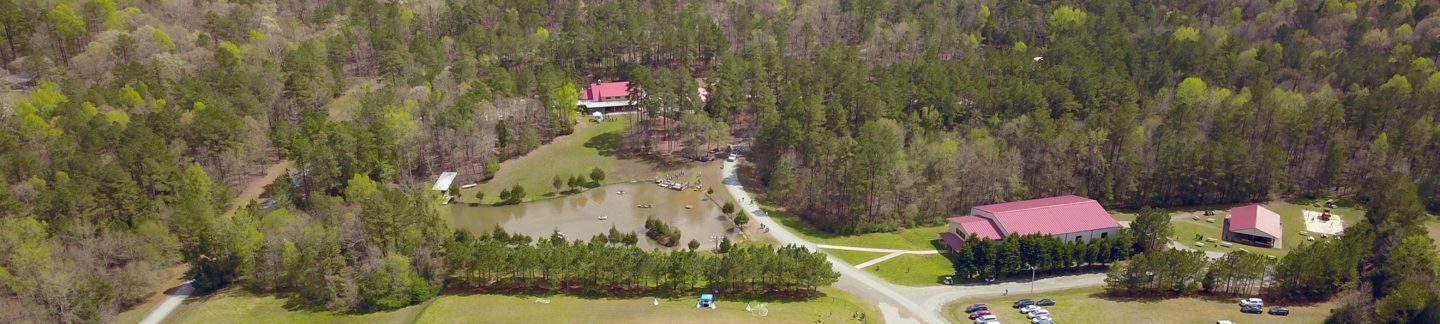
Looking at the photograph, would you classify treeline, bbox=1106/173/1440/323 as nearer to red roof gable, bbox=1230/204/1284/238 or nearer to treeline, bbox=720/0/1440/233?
red roof gable, bbox=1230/204/1284/238

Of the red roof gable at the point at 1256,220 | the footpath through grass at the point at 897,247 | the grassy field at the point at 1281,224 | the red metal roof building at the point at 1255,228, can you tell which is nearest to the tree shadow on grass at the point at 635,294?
the footpath through grass at the point at 897,247

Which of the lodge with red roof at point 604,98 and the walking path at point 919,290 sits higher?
the lodge with red roof at point 604,98

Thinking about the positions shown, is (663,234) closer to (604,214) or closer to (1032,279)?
(604,214)

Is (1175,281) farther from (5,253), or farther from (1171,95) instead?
(5,253)

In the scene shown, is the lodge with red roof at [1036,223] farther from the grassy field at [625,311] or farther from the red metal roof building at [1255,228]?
the grassy field at [625,311]

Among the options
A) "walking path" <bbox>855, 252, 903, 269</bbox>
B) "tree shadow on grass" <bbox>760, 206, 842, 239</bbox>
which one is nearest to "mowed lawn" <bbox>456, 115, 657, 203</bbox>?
"tree shadow on grass" <bbox>760, 206, 842, 239</bbox>

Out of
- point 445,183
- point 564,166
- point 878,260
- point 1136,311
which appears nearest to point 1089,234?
point 1136,311
